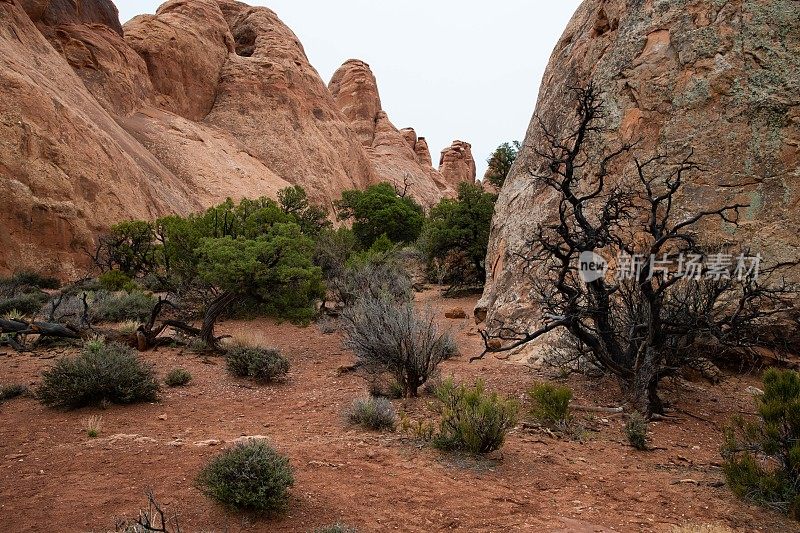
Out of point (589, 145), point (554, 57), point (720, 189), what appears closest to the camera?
point (720, 189)

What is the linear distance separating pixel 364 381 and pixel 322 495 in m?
4.12

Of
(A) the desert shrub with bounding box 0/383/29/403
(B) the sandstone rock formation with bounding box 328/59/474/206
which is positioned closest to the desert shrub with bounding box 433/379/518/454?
(A) the desert shrub with bounding box 0/383/29/403

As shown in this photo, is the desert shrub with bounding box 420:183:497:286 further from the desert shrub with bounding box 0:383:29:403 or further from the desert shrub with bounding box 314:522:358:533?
the desert shrub with bounding box 314:522:358:533

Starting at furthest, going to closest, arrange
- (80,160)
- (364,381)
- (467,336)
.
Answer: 1. (80,160)
2. (467,336)
3. (364,381)

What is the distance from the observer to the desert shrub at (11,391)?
6.48 meters

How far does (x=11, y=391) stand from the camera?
6543 mm

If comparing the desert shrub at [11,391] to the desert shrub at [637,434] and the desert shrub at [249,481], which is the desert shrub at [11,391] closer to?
the desert shrub at [249,481]

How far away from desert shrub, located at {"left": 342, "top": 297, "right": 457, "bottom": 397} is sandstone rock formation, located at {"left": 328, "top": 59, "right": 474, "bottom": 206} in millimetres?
47905

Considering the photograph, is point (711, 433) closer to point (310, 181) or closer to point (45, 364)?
point (45, 364)

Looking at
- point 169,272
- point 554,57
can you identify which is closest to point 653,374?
point 554,57

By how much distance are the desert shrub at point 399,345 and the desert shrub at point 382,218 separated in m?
21.0

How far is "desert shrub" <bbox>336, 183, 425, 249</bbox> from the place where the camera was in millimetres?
29562


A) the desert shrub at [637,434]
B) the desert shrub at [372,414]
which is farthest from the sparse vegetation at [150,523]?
the desert shrub at [637,434]

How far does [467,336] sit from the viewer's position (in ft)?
39.6
